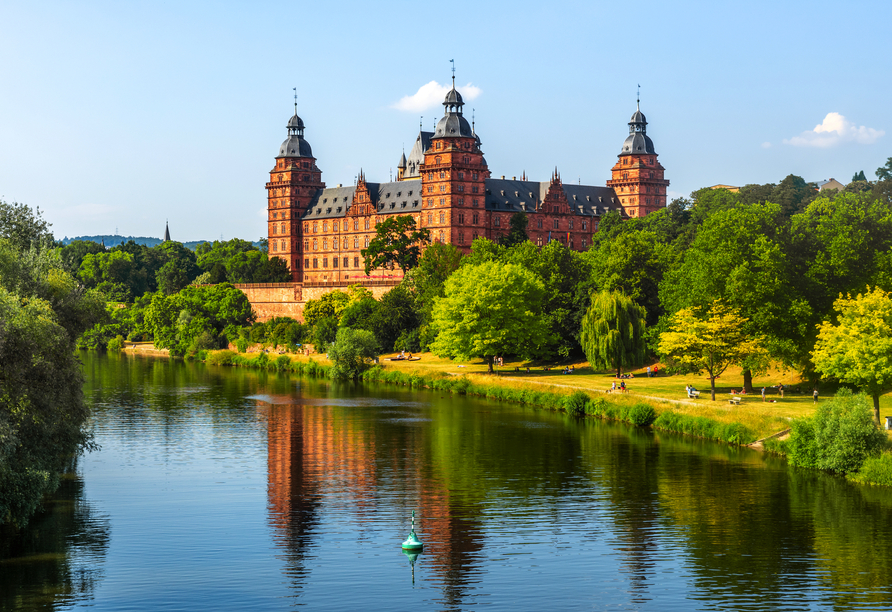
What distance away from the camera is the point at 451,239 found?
369 ft

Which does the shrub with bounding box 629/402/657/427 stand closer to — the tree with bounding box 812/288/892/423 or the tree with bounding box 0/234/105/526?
the tree with bounding box 812/288/892/423

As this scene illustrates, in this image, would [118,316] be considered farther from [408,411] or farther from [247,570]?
[247,570]

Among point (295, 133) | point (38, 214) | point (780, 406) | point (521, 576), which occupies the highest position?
point (295, 133)

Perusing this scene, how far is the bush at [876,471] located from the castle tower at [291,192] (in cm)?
10897

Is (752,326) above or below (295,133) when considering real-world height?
below

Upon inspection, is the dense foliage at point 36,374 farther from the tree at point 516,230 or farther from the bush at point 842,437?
the tree at point 516,230

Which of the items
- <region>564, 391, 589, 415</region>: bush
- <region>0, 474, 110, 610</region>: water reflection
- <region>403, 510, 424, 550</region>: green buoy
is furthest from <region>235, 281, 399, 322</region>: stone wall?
<region>403, 510, 424, 550</region>: green buoy

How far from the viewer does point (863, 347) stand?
137 feet

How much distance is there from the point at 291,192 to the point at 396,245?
3399cm

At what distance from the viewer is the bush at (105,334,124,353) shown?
112250 millimetres

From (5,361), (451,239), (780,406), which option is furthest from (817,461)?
(451,239)

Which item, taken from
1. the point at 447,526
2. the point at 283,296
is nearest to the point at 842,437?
the point at 447,526

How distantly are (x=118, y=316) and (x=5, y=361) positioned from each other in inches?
3846

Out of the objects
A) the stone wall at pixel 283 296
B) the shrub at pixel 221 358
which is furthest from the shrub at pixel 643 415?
the stone wall at pixel 283 296
